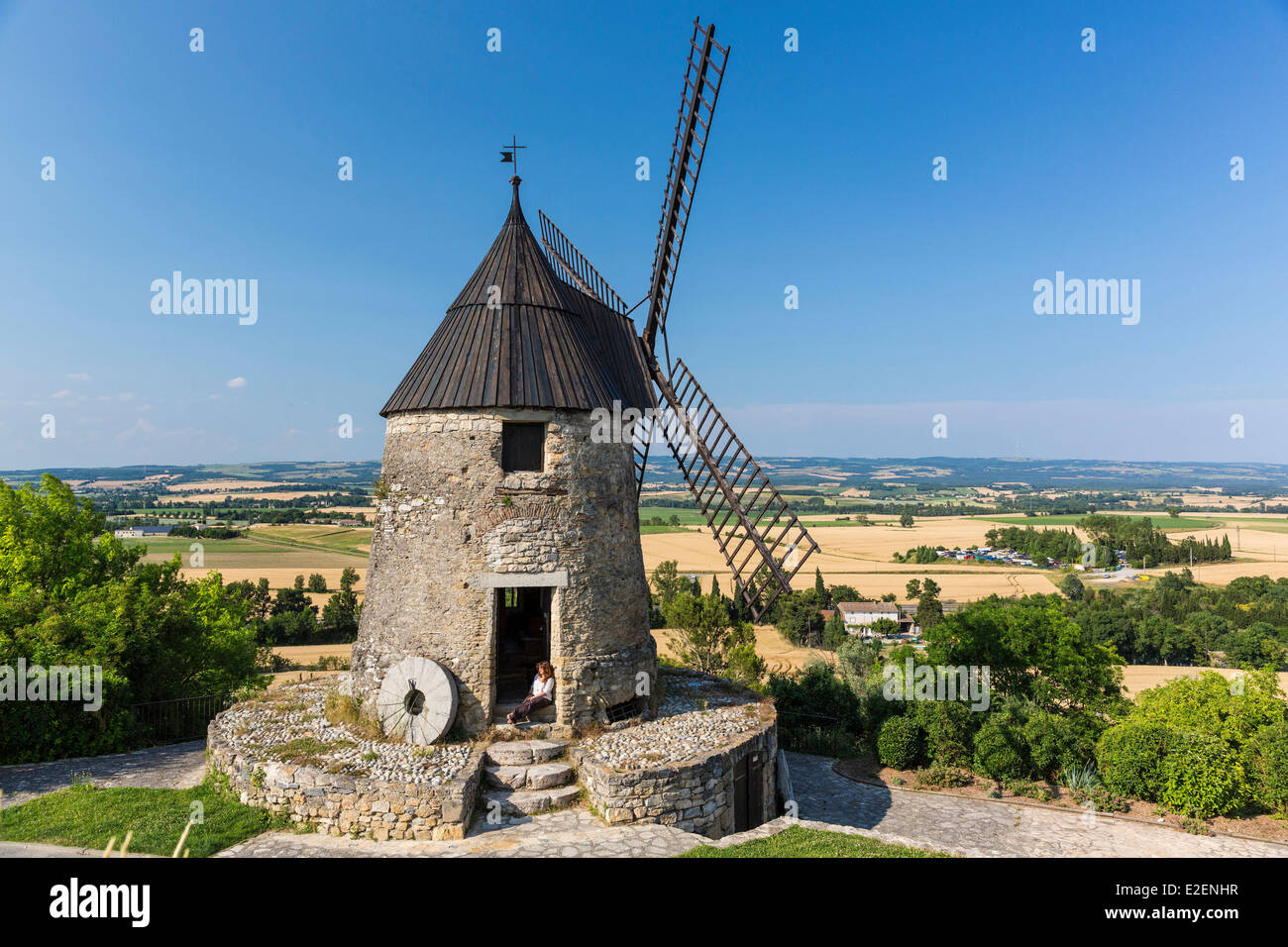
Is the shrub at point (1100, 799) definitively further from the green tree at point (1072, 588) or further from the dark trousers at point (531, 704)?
the green tree at point (1072, 588)

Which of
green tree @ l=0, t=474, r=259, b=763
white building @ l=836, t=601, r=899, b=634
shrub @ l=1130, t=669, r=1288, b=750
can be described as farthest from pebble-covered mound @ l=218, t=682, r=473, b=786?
white building @ l=836, t=601, r=899, b=634

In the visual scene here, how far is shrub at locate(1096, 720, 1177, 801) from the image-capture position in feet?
50.7

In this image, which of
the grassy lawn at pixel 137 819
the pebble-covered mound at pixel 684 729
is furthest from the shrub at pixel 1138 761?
the grassy lawn at pixel 137 819

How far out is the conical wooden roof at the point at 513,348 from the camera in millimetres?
12797

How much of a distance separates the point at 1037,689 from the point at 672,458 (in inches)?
607

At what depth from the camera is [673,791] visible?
35.7 feet

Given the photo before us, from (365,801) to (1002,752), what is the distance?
14.6 meters

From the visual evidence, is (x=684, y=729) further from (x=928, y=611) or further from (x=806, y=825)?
(x=928, y=611)

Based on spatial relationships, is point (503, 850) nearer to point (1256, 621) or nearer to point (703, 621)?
point (703, 621)

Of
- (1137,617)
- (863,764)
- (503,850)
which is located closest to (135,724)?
(503,850)

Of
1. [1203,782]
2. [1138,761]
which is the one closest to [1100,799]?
[1138,761]

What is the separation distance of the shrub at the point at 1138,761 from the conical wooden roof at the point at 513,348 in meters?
14.0

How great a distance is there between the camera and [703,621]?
27.8 meters

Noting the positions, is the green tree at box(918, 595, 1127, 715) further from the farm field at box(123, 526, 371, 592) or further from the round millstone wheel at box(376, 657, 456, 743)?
the farm field at box(123, 526, 371, 592)
